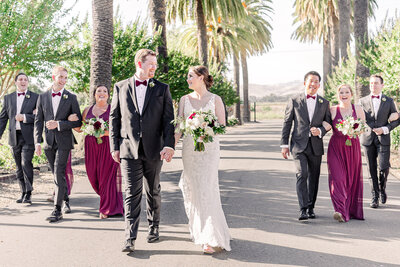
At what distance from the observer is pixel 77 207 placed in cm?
790

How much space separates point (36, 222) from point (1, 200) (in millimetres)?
2201

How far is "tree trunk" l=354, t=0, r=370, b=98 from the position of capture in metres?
17.5

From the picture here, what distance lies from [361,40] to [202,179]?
49.3ft

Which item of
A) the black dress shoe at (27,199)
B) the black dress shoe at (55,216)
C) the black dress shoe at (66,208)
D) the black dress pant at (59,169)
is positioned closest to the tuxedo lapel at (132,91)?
the black dress pant at (59,169)

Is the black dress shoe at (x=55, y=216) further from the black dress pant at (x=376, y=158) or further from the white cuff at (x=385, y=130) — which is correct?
the white cuff at (x=385, y=130)

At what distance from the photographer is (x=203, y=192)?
5.51 metres

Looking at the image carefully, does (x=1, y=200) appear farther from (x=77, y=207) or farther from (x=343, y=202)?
(x=343, y=202)

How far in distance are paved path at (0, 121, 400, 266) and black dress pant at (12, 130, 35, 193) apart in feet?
1.32

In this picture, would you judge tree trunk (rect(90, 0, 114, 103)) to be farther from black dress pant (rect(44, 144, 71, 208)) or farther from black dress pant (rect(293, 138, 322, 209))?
black dress pant (rect(293, 138, 322, 209))

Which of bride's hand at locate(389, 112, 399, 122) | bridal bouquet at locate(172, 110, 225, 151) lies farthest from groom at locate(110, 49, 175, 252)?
bride's hand at locate(389, 112, 399, 122)

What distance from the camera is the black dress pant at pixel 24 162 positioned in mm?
8312

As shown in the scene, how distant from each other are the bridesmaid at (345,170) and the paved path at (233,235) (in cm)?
23

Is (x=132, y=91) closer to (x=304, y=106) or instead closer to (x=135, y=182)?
(x=135, y=182)

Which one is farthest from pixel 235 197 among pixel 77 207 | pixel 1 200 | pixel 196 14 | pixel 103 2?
pixel 196 14
